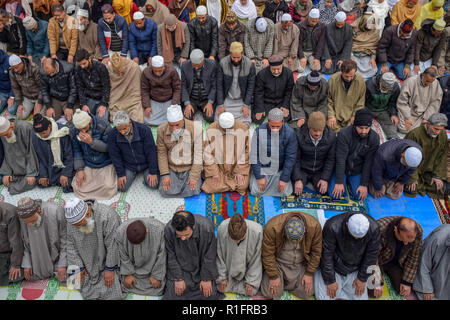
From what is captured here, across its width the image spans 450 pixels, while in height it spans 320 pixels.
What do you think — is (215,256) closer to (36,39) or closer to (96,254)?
(96,254)

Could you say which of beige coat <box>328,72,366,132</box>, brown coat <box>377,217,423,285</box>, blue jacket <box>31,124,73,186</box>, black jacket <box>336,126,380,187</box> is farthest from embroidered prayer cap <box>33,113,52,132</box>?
brown coat <box>377,217,423,285</box>

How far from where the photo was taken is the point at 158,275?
13.3 feet

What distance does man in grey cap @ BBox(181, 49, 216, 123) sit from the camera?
232 inches

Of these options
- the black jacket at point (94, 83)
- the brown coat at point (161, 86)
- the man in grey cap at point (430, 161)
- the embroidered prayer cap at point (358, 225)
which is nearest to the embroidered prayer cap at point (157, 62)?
the brown coat at point (161, 86)

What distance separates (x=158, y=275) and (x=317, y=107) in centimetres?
342

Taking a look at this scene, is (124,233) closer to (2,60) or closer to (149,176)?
(149,176)

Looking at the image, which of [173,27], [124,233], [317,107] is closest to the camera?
[124,233]

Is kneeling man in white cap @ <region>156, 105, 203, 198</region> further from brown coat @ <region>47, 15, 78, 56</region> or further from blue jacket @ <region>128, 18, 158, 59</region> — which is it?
brown coat @ <region>47, 15, 78, 56</region>

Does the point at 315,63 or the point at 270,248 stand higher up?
the point at 315,63

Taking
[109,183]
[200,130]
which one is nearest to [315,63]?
[200,130]

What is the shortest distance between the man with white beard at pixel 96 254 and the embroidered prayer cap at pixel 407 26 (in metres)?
5.52

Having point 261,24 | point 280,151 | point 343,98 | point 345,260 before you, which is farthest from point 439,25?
point 345,260

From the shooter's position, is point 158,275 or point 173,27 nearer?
point 158,275

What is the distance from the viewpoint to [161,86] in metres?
5.87
